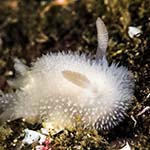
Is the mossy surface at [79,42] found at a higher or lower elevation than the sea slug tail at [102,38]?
lower

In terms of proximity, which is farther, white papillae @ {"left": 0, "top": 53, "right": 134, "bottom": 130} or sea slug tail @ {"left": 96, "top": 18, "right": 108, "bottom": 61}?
sea slug tail @ {"left": 96, "top": 18, "right": 108, "bottom": 61}

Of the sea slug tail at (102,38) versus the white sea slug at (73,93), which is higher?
the sea slug tail at (102,38)

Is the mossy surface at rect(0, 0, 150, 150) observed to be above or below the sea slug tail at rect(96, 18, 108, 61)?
below

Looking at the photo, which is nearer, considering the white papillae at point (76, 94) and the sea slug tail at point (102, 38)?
the white papillae at point (76, 94)

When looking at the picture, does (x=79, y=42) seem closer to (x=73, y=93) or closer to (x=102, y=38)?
(x=102, y=38)
